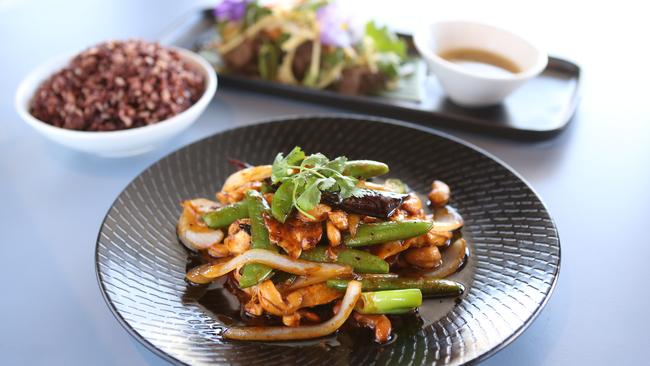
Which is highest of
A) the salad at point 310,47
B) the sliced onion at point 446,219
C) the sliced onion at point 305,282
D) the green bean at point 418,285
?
the salad at point 310,47

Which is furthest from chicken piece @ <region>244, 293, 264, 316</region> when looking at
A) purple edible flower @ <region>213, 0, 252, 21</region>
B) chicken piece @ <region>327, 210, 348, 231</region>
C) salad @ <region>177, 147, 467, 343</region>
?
purple edible flower @ <region>213, 0, 252, 21</region>

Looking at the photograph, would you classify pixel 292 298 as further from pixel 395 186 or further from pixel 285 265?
pixel 395 186

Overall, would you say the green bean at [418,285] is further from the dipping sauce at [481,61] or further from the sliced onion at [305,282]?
the dipping sauce at [481,61]

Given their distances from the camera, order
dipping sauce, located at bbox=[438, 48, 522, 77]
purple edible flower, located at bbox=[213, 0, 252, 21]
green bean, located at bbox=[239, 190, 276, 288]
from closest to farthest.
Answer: green bean, located at bbox=[239, 190, 276, 288] < dipping sauce, located at bbox=[438, 48, 522, 77] < purple edible flower, located at bbox=[213, 0, 252, 21]

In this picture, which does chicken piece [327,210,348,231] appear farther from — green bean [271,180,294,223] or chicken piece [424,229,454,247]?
chicken piece [424,229,454,247]

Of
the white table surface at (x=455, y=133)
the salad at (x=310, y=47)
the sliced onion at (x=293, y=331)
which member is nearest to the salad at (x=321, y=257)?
the sliced onion at (x=293, y=331)

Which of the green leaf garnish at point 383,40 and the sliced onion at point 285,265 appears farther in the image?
the green leaf garnish at point 383,40

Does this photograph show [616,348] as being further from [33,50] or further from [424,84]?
[33,50]
